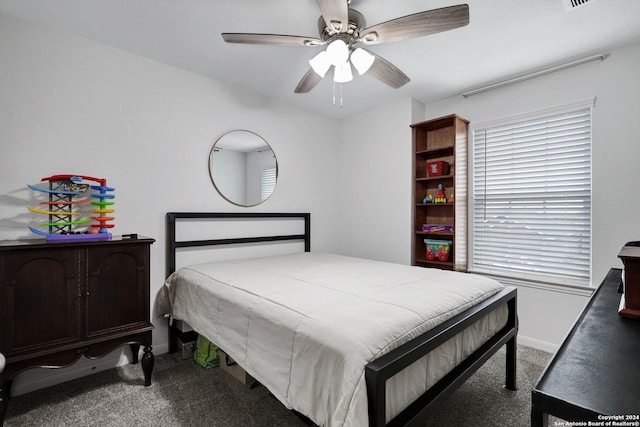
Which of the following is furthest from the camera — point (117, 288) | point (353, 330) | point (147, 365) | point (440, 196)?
point (440, 196)

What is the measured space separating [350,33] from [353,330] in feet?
5.46

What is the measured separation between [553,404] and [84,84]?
312 cm

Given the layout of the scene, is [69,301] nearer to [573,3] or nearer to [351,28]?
[351,28]

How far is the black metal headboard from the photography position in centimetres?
264

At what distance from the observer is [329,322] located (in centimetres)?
132

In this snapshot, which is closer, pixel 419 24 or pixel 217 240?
pixel 419 24

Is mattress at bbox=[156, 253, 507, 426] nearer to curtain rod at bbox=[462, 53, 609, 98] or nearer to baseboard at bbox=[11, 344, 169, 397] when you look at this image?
baseboard at bbox=[11, 344, 169, 397]

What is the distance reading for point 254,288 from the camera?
6.21 feet

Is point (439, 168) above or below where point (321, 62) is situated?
below

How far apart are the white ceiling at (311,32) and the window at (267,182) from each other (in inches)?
35.7

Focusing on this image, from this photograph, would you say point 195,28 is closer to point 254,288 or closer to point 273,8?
point 273,8

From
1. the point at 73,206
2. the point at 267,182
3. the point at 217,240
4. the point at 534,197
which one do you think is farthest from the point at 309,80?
the point at 534,197

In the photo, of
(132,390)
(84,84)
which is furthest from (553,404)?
(84,84)

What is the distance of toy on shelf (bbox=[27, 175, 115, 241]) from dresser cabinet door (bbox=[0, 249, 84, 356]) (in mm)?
217
